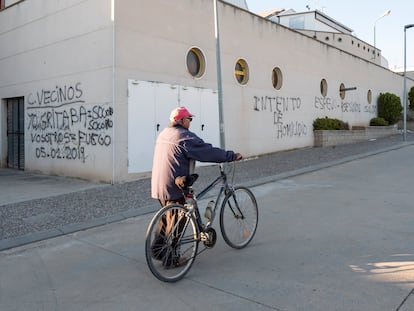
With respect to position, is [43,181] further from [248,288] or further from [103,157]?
[248,288]

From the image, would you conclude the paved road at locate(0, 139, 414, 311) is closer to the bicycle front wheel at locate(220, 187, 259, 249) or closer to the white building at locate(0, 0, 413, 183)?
the bicycle front wheel at locate(220, 187, 259, 249)

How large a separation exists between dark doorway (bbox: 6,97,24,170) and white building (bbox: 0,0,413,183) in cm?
3

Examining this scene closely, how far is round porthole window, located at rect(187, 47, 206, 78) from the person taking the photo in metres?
11.2

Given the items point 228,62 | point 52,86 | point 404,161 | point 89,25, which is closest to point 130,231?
point 89,25

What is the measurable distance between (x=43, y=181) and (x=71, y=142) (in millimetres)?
1203

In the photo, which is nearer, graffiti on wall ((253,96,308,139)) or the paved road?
the paved road

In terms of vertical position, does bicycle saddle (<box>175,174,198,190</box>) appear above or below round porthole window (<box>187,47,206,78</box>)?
below

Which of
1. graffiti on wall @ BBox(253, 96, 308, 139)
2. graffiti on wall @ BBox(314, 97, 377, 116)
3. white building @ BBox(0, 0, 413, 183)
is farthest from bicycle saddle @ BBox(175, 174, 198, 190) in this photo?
graffiti on wall @ BBox(314, 97, 377, 116)

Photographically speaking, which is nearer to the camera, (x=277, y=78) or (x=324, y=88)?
(x=277, y=78)

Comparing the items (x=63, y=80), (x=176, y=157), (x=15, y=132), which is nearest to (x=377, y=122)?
(x=63, y=80)

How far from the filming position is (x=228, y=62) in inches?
487

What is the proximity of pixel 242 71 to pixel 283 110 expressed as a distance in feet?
8.80

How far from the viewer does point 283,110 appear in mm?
14953

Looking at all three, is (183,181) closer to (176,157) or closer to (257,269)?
(176,157)
